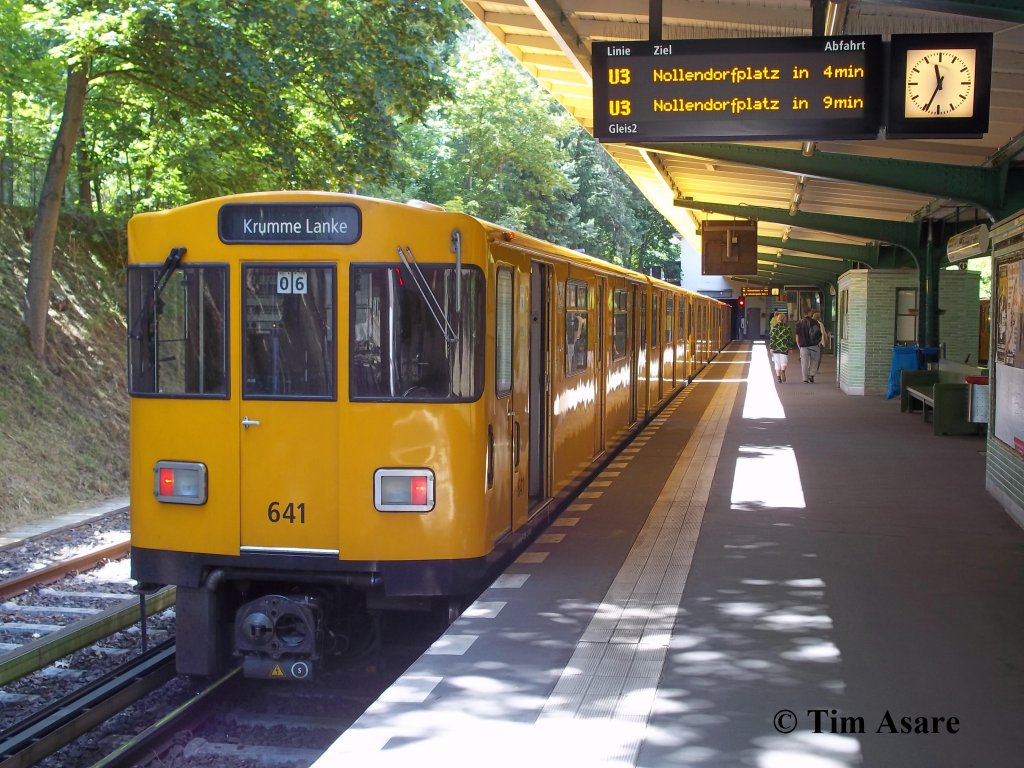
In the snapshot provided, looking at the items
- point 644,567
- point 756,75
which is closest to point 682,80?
point 756,75

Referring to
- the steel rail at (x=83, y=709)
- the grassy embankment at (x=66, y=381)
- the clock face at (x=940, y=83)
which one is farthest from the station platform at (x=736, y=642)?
the grassy embankment at (x=66, y=381)

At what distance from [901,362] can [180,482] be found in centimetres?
1778

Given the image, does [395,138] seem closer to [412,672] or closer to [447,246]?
[447,246]

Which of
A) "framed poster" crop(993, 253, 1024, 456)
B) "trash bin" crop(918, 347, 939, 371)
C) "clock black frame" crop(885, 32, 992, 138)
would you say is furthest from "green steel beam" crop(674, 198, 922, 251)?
"clock black frame" crop(885, 32, 992, 138)

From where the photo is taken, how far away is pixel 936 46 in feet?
26.8

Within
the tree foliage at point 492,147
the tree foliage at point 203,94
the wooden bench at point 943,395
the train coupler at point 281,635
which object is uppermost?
the tree foliage at point 492,147

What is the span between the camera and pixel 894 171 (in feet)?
41.8

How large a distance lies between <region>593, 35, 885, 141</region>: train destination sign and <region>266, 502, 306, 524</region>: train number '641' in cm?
379

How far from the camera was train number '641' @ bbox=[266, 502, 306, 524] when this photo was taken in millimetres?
6598

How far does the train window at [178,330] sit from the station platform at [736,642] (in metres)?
2.09

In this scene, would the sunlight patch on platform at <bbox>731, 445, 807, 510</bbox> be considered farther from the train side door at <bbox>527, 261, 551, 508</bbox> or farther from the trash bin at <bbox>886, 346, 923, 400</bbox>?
the trash bin at <bbox>886, 346, 923, 400</bbox>

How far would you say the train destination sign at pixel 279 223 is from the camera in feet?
21.6

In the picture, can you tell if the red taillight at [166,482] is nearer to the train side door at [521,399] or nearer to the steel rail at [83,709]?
the steel rail at [83,709]

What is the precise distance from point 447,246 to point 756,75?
10.6 feet
